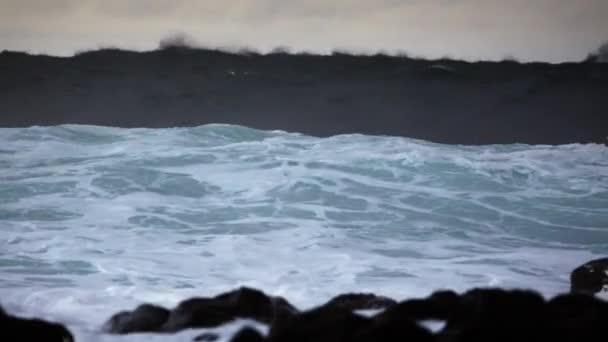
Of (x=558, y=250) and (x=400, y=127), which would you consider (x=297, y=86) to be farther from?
(x=558, y=250)

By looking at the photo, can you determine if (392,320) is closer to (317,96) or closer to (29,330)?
(29,330)

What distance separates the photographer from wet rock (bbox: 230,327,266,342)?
2.07 meters

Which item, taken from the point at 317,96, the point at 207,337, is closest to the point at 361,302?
the point at 207,337

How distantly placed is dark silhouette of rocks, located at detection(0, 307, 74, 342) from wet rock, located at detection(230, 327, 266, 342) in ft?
1.95

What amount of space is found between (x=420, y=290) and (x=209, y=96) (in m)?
9.36

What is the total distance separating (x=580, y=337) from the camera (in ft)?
6.02

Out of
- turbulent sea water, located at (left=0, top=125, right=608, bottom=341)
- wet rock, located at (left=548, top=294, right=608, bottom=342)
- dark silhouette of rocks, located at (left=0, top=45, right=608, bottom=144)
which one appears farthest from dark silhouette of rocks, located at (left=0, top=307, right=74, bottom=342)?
dark silhouette of rocks, located at (left=0, top=45, right=608, bottom=144)

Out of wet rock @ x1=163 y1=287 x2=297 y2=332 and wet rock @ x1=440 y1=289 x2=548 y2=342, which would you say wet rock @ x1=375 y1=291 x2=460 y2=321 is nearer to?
wet rock @ x1=440 y1=289 x2=548 y2=342

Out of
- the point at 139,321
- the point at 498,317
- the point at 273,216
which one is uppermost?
the point at 498,317

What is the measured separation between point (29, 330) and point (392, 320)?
105cm

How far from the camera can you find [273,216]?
655 cm

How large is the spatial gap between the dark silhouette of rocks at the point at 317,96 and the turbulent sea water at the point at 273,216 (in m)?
0.76

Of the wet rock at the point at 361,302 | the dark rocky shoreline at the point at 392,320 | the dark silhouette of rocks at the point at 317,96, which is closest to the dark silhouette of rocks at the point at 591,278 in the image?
the wet rock at the point at 361,302

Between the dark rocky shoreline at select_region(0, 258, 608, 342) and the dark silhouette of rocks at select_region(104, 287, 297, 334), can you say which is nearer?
the dark rocky shoreline at select_region(0, 258, 608, 342)
